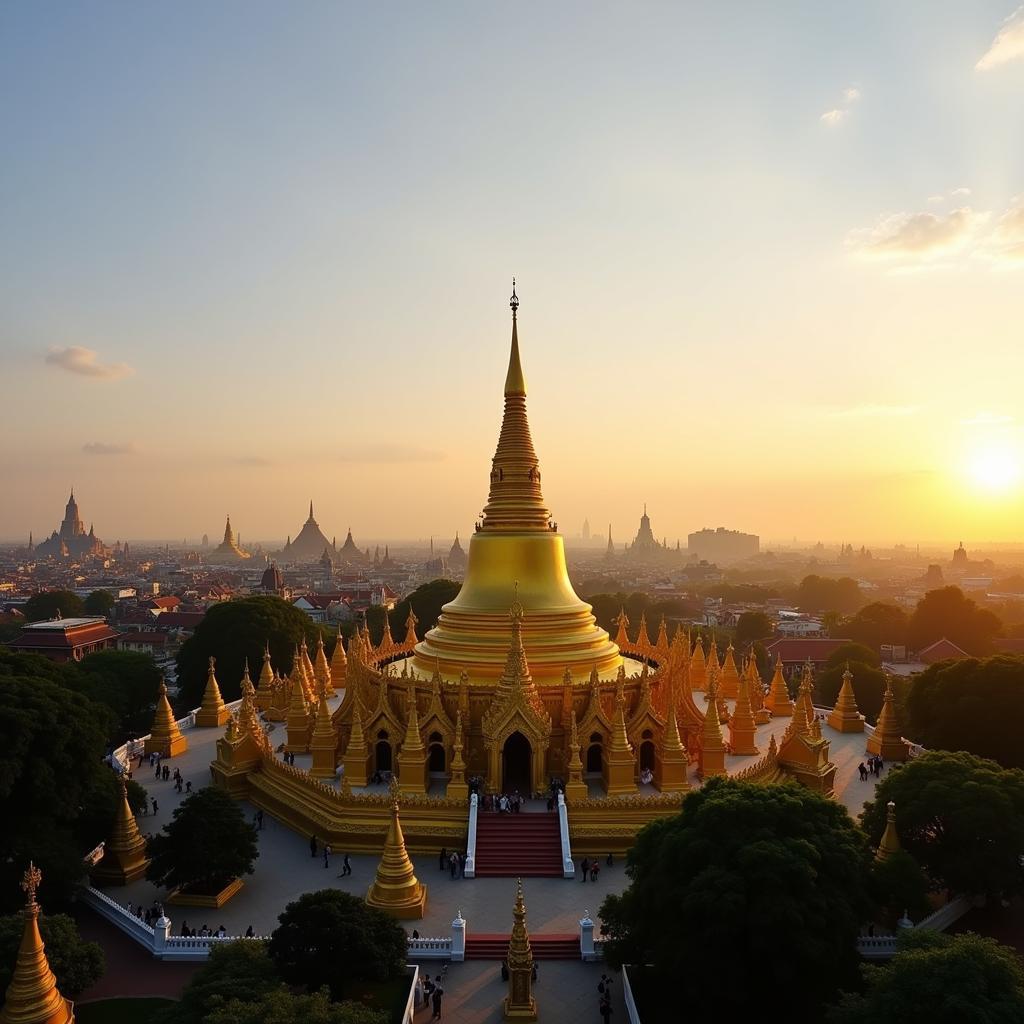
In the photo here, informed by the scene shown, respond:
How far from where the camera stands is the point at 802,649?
65.9m

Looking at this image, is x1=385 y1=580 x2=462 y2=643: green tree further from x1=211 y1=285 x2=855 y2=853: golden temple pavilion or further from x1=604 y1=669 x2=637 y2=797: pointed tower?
x1=604 y1=669 x2=637 y2=797: pointed tower

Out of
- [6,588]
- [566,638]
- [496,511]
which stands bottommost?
[6,588]

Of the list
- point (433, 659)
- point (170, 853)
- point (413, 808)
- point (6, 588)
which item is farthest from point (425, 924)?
point (6, 588)

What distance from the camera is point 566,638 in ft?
97.7

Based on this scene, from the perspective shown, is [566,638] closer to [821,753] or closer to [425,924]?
[821,753]

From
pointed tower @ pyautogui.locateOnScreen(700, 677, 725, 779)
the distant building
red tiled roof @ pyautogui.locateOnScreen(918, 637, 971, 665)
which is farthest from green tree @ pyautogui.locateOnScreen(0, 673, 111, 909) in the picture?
red tiled roof @ pyautogui.locateOnScreen(918, 637, 971, 665)

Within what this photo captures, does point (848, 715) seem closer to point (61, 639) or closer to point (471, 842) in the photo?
point (471, 842)

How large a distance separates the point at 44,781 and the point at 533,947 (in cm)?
1357

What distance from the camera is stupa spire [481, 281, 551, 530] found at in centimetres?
3244

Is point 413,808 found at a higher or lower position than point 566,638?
lower

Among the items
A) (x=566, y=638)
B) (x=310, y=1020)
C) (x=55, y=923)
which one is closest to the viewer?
(x=310, y=1020)

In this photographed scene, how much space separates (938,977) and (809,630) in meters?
78.5

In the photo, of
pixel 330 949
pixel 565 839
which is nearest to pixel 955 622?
pixel 565 839

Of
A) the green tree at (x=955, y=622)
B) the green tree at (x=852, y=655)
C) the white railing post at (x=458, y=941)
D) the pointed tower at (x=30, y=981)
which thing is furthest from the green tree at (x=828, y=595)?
the pointed tower at (x=30, y=981)
